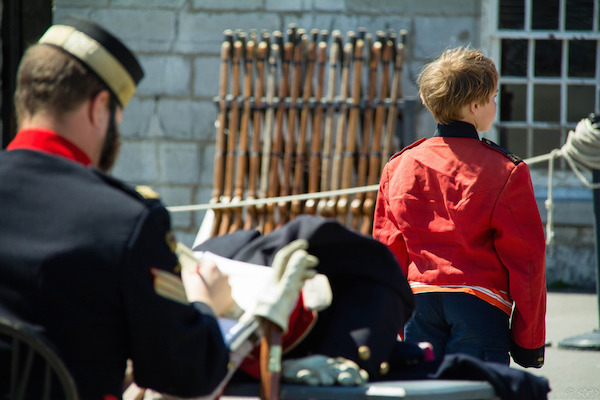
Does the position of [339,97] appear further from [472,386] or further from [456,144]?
[472,386]

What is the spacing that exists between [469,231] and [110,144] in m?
1.38

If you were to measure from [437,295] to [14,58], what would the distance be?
1.72m

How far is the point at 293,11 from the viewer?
276 inches

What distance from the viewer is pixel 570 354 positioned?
471 cm

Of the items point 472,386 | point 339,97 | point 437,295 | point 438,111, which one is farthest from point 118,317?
point 339,97

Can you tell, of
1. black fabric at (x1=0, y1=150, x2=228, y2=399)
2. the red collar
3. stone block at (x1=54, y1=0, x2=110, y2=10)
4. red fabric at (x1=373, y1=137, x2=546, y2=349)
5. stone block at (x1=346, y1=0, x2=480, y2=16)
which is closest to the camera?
black fabric at (x1=0, y1=150, x2=228, y2=399)

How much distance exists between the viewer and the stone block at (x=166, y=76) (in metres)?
7.19

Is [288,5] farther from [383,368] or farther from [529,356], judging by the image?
[383,368]

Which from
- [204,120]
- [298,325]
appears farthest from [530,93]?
[298,325]

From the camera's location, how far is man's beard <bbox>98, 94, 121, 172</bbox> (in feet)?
5.65

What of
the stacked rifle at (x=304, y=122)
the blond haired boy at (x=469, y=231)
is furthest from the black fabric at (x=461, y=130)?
the stacked rifle at (x=304, y=122)

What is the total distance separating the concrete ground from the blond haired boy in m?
1.44

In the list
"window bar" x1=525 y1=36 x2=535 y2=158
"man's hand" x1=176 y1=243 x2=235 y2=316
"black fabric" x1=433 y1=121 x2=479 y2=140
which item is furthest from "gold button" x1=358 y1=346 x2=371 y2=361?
"window bar" x1=525 y1=36 x2=535 y2=158

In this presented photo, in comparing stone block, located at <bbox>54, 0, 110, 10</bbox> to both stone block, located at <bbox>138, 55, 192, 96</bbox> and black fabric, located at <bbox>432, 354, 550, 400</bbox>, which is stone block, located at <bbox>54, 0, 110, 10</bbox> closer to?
stone block, located at <bbox>138, 55, 192, 96</bbox>
